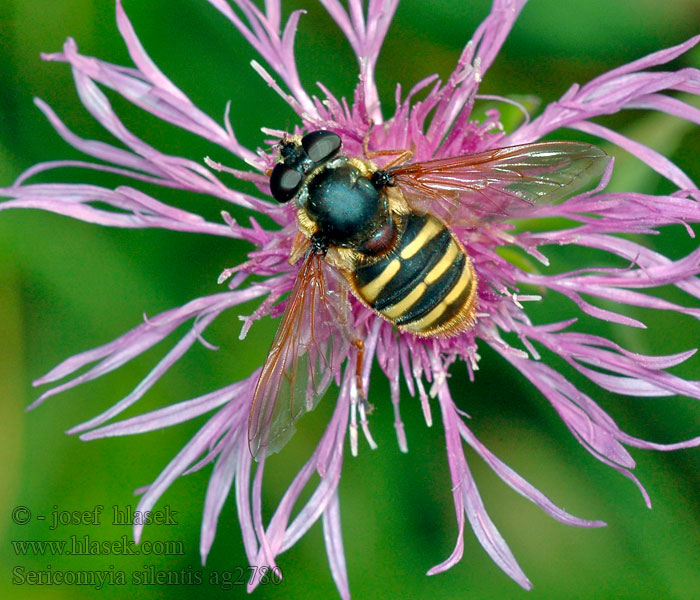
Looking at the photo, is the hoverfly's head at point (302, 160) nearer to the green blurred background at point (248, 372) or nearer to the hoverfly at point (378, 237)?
the hoverfly at point (378, 237)

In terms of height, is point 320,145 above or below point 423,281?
above

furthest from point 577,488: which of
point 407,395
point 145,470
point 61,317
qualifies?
point 61,317

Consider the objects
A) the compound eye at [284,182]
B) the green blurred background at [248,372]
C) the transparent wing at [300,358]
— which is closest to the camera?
the transparent wing at [300,358]

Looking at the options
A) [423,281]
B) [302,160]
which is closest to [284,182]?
[302,160]

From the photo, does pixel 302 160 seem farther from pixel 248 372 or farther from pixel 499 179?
pixel 248 372

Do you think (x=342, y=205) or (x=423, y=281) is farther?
(x=342, y=205)

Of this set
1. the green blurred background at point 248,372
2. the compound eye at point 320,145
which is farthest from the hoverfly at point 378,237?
the green blurred background at point 248,372

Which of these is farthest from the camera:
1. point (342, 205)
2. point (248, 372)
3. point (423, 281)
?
point (248, 372)
